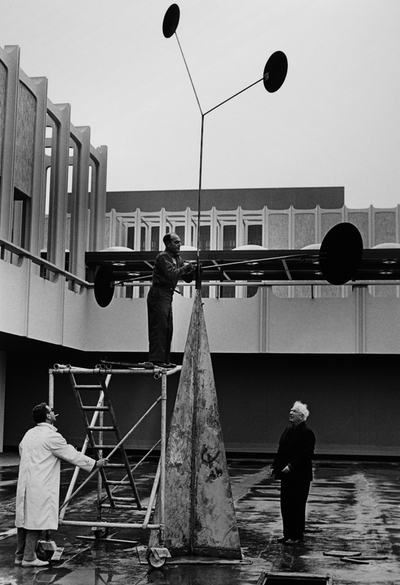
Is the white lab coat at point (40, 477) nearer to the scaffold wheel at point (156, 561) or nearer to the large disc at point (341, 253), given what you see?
the scaffold wheel at point (156, 561)

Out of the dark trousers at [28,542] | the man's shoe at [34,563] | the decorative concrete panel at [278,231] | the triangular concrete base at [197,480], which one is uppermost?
the decorative concrete panel at [278,231]

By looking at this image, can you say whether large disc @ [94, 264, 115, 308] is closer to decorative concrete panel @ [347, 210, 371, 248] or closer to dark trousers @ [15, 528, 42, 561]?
dark trousers @ [15, 528, 42, 561]

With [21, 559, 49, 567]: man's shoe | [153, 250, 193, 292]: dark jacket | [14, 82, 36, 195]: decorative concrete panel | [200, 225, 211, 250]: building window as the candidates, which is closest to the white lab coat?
[21, 559, 49, 567]: man's shoe

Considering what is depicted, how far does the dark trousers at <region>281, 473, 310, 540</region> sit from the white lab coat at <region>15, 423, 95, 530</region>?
10.7 ft

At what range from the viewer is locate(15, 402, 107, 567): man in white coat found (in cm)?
966

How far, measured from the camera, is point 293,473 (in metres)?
11.8

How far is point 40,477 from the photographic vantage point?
973cm

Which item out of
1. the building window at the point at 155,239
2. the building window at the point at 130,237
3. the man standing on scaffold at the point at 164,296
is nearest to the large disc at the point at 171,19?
the man standing on scaffold at the point at 164,296

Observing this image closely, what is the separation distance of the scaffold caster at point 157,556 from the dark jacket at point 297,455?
7.81ft

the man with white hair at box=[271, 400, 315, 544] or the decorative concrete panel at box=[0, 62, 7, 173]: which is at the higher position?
the decorative concrete panel at box=[0, 62, 7, 173]

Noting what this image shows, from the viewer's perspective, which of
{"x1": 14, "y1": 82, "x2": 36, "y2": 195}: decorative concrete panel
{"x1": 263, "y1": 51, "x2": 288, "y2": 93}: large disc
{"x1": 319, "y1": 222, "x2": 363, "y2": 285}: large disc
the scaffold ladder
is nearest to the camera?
{"x1": 319, "y1": 222, "x2": 363, "y2": 285}: large disc

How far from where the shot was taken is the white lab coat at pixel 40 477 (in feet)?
31.7

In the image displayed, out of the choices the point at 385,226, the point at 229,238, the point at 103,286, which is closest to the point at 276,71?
the point at 103,286

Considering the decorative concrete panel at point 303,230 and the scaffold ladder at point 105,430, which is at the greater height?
the decorative concrete panel at point 303,230
